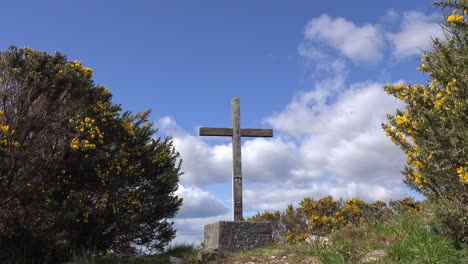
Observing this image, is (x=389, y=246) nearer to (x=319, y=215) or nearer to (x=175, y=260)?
(x=175, y=260)

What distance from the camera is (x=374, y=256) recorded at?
6410mm

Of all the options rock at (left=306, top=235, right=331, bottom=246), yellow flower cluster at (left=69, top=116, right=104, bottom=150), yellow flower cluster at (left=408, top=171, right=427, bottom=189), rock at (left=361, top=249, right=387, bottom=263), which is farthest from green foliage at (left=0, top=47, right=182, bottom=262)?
yellow flower cluster at (left=408, top=171, right=427, bottom=189)

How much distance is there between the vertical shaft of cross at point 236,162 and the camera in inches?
450

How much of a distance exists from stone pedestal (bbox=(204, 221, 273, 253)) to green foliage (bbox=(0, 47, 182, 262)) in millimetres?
1606

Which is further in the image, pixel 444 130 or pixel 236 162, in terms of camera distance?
pixel 236 162

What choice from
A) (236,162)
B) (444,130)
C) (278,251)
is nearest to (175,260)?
(278,251)

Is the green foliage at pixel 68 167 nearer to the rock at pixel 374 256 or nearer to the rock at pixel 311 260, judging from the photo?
the rock at pixel 311 260

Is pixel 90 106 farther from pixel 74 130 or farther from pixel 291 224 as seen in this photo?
pixel 291 224

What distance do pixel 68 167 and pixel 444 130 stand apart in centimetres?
670

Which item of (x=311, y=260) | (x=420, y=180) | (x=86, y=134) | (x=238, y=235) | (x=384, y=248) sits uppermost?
(x=86, y=134)

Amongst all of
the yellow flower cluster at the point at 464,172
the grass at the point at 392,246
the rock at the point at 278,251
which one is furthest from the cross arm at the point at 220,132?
the yellow flower cluster at the point at 464,172

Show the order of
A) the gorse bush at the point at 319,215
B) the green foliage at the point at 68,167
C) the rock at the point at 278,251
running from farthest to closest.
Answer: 1. the gorse bush at the point at 319,215
2. the green foliage at the point at 68,167
3. the rock at the point at 278,251

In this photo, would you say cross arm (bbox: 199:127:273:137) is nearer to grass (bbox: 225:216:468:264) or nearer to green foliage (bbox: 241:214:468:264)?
green foliage (bbox: 241:214:468:264)

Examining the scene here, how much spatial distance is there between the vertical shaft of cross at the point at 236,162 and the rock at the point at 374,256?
5162 millimetres
